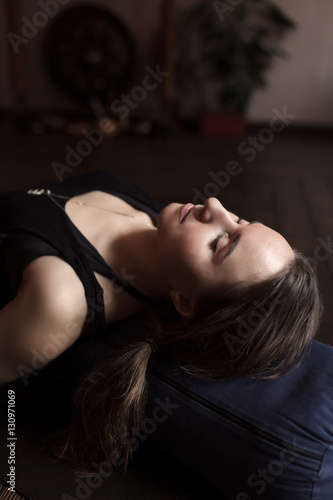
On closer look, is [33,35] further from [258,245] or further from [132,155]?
[258,245]

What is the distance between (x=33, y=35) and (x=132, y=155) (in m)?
1.74

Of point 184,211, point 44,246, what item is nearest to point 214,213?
point 184,211

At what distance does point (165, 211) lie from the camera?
119 cm

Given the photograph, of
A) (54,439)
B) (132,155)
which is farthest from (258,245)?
(132,155)

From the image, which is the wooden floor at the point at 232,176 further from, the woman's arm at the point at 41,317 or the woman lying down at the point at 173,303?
the woman's arm at the point at 41,317

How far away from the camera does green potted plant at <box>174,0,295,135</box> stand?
159 inches

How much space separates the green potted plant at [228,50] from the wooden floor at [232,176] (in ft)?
1.03

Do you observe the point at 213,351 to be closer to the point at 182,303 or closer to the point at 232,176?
the point at 182,303

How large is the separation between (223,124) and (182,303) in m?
3.54

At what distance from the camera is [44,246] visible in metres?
1.14

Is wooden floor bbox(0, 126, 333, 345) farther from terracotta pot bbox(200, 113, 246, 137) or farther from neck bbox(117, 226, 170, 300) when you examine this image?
neck bbox(117, 226, 170, 300)

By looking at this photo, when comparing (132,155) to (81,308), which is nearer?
(81,308)

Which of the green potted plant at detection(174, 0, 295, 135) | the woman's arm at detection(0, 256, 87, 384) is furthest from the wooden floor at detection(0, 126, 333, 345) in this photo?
the woman's arm at detection(0, 256, 87, 384)

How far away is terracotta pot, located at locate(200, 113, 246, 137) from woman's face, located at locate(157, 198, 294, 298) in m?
3.45
